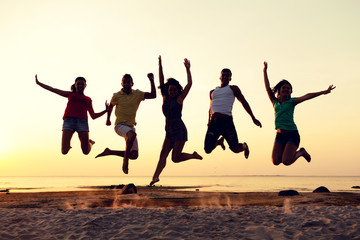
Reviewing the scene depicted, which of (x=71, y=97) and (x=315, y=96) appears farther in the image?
(x=71, y=97)

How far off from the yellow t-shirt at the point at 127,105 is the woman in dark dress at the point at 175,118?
0.73 metres

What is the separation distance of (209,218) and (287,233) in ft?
6.97

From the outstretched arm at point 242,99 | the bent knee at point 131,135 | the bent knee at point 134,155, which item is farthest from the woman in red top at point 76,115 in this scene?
the outstretched arm at point 242,99

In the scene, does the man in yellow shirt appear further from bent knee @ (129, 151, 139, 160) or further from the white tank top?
the white tank top

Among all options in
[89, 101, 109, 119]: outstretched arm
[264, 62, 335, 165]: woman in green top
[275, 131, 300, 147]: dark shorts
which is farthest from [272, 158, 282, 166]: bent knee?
[89, 101, 109, 119]: outstretched arm

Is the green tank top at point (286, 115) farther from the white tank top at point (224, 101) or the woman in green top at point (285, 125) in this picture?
the white tank top at point (224, 101)

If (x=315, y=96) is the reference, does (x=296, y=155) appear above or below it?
Answer: below

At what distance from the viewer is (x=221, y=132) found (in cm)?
936

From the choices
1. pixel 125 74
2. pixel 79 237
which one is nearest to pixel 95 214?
pixel 79 237

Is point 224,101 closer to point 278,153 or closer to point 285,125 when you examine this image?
point 285,125

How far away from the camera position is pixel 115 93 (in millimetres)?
9750

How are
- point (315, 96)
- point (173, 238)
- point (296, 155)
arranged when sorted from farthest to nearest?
point (296, 155) → point (315, 96) → point (173, 238)

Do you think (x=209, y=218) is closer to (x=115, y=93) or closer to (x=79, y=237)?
(x=79, y=237)

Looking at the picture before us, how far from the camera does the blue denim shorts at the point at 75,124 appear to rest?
10102mm
